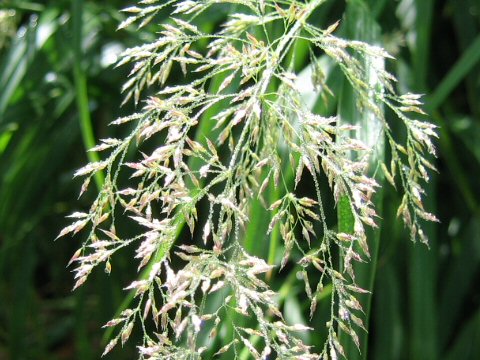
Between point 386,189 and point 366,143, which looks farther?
point 386,189

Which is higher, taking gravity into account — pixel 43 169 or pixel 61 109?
pixel 61 109

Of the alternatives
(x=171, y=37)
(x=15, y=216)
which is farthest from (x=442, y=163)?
(x=171, y=37)

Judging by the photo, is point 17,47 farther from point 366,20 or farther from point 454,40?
point 454,40

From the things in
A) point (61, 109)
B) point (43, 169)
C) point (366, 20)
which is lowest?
point (43, 169)

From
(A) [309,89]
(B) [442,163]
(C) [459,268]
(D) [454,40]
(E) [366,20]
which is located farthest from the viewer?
(D) [454,40]

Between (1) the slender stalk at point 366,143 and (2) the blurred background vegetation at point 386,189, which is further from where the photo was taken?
(2) the blurred background vegetation at point 386,189

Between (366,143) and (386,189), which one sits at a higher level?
(366,143)

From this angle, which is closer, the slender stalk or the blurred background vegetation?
the slender stalk

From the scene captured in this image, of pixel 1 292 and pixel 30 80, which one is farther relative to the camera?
pixel 1 292
